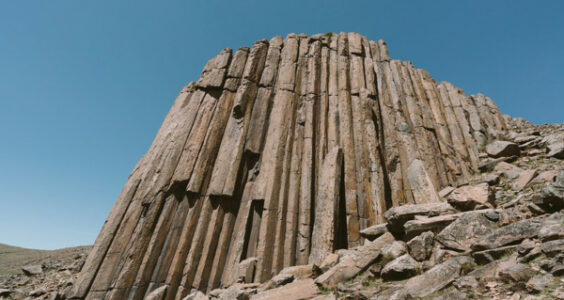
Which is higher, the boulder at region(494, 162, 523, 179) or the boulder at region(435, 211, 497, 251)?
the boulder at region(494, 162, 523, 179)

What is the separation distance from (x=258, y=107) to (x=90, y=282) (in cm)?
834

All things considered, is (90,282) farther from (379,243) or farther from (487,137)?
(487,137)

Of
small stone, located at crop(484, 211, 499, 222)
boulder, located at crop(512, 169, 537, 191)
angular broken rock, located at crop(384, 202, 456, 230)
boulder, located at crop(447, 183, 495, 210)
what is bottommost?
small stone, located at crop(484, 211, 499, 222)

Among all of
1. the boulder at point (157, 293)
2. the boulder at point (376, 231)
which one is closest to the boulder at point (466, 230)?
the boulder at point (376, 231)

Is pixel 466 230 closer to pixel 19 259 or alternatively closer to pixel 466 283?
pixel 466 283

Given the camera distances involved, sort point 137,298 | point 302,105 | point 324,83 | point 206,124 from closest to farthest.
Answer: point 137,298 → point 206,124 → point 302,105 → point 324,83

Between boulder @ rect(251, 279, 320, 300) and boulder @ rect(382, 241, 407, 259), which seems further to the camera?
boulder @ rect(382, 241, 407, 259)

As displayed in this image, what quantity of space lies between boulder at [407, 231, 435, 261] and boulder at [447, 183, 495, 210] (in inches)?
47.4

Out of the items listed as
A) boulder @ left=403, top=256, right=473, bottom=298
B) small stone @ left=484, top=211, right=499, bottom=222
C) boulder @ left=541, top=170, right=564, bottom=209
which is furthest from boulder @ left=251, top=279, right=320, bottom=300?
boulder @ left=541, top=170, right=564, bottom=209

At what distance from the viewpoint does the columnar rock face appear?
8242mm

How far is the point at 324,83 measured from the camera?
1283cm

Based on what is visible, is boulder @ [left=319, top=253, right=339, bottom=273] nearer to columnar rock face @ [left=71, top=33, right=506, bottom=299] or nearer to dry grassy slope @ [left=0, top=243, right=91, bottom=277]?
columnar rock face @ [left=71, top=33, right=506, bottom=299]

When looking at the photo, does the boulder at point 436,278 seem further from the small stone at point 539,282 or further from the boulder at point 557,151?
the boulder at point 557,151

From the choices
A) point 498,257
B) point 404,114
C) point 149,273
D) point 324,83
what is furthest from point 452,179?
point 149,273
